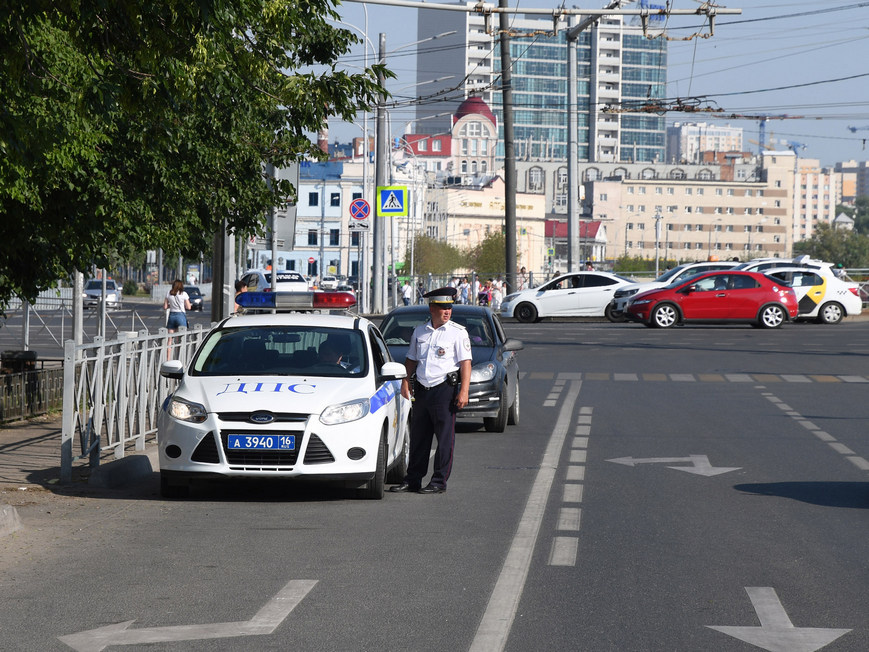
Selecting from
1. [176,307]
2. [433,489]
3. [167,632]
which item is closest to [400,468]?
[433,489]

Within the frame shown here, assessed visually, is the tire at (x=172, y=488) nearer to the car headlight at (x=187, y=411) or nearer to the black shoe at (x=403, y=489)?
the car headlight at (x=187, y=411)

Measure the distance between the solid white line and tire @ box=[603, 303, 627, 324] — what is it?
3278 cm

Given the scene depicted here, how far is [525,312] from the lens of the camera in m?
47.3

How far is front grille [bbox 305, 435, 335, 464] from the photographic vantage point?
1067cm

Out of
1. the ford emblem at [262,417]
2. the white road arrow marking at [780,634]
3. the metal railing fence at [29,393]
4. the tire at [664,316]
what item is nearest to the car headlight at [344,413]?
the ford emblem at [262,417]

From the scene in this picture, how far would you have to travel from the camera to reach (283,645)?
616cm

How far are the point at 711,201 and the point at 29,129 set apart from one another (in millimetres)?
193031

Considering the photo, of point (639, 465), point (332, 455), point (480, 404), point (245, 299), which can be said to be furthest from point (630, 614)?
point (480, 404)

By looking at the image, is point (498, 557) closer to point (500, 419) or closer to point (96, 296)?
point (500, 419)

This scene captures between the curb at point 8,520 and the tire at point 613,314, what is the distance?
37.9m

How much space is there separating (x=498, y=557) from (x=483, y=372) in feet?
26.0

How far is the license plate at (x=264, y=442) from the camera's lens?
34.8 feet

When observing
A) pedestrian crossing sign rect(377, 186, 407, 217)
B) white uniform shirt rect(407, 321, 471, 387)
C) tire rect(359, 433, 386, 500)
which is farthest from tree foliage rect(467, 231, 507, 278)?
tire rect(359, 433, 386, 500)

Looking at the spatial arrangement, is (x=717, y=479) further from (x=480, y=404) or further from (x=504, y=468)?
(x=480, y=404)
